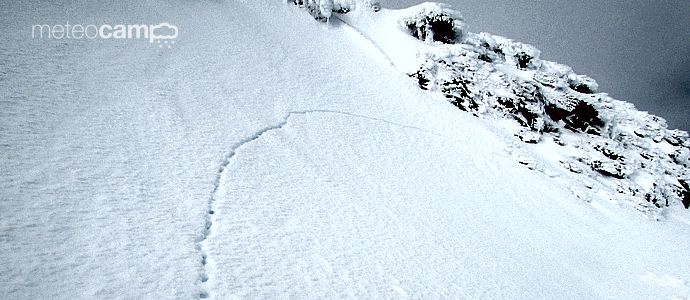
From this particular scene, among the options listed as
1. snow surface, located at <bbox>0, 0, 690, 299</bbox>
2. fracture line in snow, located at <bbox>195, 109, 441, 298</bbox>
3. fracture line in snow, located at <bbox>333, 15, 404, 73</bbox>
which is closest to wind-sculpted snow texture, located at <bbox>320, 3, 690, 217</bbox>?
fracture line in snow, located at <bbox>333, 15, 404, 73</bbox>

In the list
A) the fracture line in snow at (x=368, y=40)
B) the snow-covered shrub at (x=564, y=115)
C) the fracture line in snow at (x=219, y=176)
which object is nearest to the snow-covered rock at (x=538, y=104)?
the snow-covered shrub at (x=564, y=115)

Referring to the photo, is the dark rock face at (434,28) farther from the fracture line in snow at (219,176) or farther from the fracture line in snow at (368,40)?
the fracture line in snow at (219,176)

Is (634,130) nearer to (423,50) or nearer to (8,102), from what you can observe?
(423,50)

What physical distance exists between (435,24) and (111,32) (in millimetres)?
19813

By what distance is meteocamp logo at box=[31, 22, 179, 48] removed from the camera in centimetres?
911

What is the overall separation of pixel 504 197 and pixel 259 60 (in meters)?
11.7

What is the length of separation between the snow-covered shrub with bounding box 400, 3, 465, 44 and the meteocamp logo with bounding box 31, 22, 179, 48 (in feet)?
52.8

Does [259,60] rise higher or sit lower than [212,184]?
higher

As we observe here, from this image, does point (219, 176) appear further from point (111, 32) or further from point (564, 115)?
point (564, 115)

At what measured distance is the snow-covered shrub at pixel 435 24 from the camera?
2309 cm

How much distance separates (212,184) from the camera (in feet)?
21.3

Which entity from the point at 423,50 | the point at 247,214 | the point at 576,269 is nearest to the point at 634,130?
the point at 423,50

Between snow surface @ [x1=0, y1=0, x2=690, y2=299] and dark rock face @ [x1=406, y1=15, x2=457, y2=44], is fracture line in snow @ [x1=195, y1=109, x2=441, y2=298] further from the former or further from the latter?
dark rock face @ [x1=406, y1=15, x2=457, y2=44]

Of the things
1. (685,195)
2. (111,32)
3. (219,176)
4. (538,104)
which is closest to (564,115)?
(538,104)
